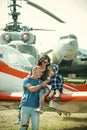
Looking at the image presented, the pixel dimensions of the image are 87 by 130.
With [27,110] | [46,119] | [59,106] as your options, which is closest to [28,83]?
[27,110]

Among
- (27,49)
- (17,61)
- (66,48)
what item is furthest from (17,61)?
(66,48)

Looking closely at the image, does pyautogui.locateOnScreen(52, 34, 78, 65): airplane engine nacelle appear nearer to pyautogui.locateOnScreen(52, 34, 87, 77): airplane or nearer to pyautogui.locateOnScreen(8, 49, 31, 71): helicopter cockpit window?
pyautogui.locateOnScreen(52, 34, 87, 77): airplane

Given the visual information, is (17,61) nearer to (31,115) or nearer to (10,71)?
(10,71)

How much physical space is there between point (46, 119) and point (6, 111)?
1.47 meters

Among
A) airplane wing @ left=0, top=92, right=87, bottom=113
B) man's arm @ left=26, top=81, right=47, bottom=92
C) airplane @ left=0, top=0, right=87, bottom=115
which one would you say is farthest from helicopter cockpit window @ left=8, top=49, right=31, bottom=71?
man's arm @ left=26, top=81, right=47, bottom=92

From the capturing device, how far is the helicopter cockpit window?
7867 mm

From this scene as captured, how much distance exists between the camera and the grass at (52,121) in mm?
7522

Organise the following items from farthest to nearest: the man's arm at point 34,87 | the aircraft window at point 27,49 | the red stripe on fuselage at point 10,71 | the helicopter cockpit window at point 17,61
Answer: the aircraft window at point 27,49 < the helicopter cockpit window at point 17,61 < the red stripe on fuselage at point 10,71 < the man's arm at point 34,87

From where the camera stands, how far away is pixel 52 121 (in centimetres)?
835

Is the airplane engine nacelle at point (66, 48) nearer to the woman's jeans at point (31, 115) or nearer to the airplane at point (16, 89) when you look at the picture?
the airplane at point (16, 89)

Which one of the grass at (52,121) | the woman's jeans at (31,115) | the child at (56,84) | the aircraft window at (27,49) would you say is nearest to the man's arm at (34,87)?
the woman's jeans at (31,115)

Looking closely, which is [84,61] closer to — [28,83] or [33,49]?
[33,49]

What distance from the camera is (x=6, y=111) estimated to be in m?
9.52

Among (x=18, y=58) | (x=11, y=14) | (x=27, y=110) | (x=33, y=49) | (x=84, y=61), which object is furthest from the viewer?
(x=11, y=14)
